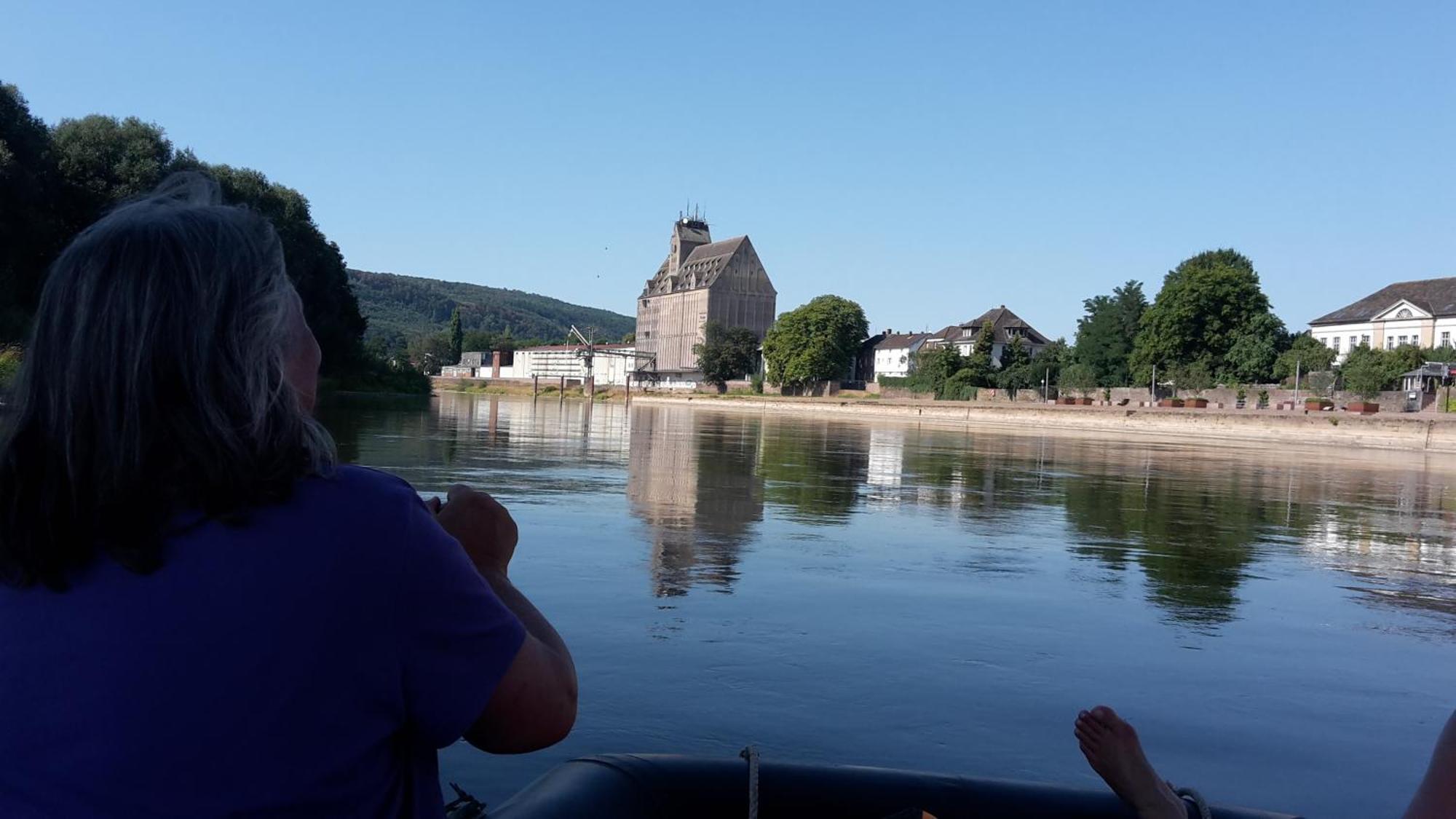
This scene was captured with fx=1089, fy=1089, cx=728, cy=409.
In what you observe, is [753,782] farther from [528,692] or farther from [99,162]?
[99,162]

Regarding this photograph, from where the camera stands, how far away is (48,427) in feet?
4.42

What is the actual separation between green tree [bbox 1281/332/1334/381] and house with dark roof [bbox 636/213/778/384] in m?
75.8

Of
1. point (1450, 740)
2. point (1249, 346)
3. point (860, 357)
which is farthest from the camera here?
point (860, 357)

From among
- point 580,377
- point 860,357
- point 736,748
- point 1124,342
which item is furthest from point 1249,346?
point 580,377

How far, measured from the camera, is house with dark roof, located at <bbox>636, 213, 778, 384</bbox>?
136 m

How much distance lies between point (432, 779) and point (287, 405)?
549 mm

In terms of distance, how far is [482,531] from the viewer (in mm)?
1650

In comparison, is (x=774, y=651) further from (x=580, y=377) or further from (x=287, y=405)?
(x=580, y=377)

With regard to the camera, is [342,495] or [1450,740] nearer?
[342,495]

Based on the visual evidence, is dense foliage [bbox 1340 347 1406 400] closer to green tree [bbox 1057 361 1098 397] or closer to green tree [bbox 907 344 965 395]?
green tree [bbox 1057 361 1098 397]

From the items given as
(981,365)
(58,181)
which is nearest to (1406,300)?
(981,365)

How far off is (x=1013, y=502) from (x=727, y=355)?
105238 mm

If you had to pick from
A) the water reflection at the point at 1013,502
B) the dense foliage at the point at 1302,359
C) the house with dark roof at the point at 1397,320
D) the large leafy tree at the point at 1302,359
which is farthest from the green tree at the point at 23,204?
the house with dark roof at the point at 1397,320

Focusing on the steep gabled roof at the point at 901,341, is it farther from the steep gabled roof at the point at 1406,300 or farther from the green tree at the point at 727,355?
the steep gabled roof at the point at 1406,300
